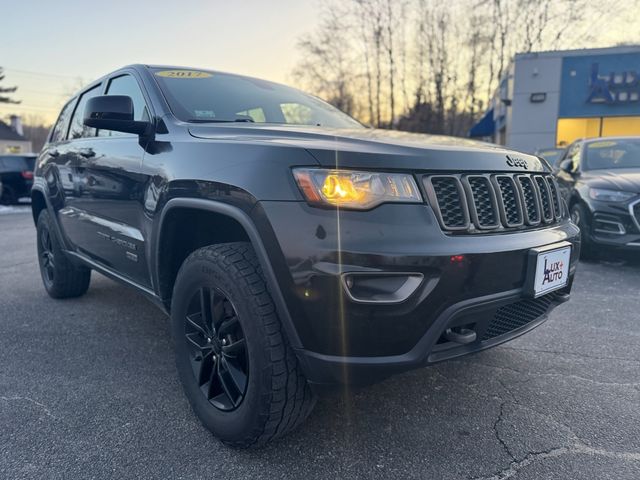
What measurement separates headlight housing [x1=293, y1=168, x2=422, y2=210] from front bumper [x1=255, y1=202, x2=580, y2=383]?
0.04 m

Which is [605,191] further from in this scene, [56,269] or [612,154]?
[56,269]

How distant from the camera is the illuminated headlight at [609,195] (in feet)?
16.6

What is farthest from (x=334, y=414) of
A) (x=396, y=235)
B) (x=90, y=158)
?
(x=90, y=158)

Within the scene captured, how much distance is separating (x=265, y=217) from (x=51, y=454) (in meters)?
1.33

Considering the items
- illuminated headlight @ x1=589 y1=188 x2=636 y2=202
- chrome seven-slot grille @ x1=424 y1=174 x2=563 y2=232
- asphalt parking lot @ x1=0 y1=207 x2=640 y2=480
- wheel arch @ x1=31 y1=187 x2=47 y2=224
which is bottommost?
asphalt parking lot @ x1=0 y1=207 x2=640 y2=480

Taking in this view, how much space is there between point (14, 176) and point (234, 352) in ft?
50.9

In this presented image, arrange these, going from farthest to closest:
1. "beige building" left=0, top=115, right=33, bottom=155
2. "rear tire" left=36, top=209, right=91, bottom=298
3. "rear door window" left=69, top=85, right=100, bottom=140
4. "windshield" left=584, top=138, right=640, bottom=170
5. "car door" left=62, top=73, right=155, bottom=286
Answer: "beige building" left=0, top=115, right=33, bottom=155, "windshield" left=584, top=138, right=640, bottom=170, "rear tire" left=36, top=209, right=91, bottom=298, "rear door window" left=69, top=85, right=100, bottom=140, "car door" left=62, top=73, right=155, bottom=286

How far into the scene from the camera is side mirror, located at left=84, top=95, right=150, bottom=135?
2.39m

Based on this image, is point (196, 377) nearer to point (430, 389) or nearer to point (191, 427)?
point (191, 427)

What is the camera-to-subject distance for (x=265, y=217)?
171cm

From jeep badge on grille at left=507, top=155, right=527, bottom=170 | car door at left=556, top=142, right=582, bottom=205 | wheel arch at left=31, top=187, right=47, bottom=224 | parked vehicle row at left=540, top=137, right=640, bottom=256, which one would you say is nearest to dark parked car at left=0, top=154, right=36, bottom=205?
wheel arch at left=31, top=187, right=47, bottom=224

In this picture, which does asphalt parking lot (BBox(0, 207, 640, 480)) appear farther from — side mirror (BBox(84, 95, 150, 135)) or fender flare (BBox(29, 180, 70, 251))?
side mirror (BBox(84, 95, 150, 135))

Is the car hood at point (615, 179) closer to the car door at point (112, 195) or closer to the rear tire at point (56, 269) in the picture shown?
the car door at point (112, 195)

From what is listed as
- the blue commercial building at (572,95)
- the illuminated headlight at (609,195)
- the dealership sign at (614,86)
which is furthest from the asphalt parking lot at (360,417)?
the dealership sign at (614,86)
